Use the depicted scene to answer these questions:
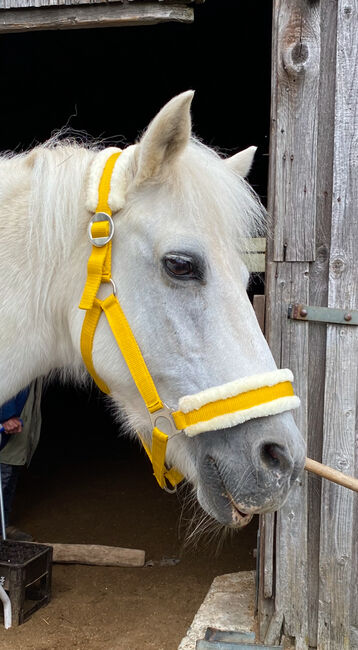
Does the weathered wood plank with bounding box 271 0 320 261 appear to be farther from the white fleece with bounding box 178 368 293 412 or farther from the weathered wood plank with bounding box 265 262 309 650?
the white fleece with bounding box 178 368 293 412

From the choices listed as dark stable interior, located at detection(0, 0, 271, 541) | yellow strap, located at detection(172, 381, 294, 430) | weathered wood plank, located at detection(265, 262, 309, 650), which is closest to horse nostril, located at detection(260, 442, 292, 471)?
yellow strap, located at detection(172, 381, 294, 430)

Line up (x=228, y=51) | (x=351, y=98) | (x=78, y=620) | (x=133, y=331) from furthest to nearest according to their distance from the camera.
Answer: (x=228, y=51) → (x=78, y=620) → (x=351, y=98) → (x=133, y=331)

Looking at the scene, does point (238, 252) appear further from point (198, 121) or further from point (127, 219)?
point (198, 121)

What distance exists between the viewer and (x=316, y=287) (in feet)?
8.69

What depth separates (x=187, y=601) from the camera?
3.66 m

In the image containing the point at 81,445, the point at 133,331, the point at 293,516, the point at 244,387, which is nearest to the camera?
the point at 244,387

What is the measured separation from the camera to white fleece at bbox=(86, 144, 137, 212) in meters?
1.64

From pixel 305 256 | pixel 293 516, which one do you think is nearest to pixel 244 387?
pixel 305 256

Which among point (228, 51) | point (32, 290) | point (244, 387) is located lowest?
point (244, 387)

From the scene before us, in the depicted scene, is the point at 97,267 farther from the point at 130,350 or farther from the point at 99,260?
the point at 130,350

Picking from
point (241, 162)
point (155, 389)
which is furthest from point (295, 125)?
point (155, 389)

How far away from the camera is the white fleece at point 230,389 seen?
150 centimetres

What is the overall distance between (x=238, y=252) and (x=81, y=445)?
241 inches

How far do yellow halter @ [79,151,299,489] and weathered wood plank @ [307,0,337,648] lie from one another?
1.13 metres
